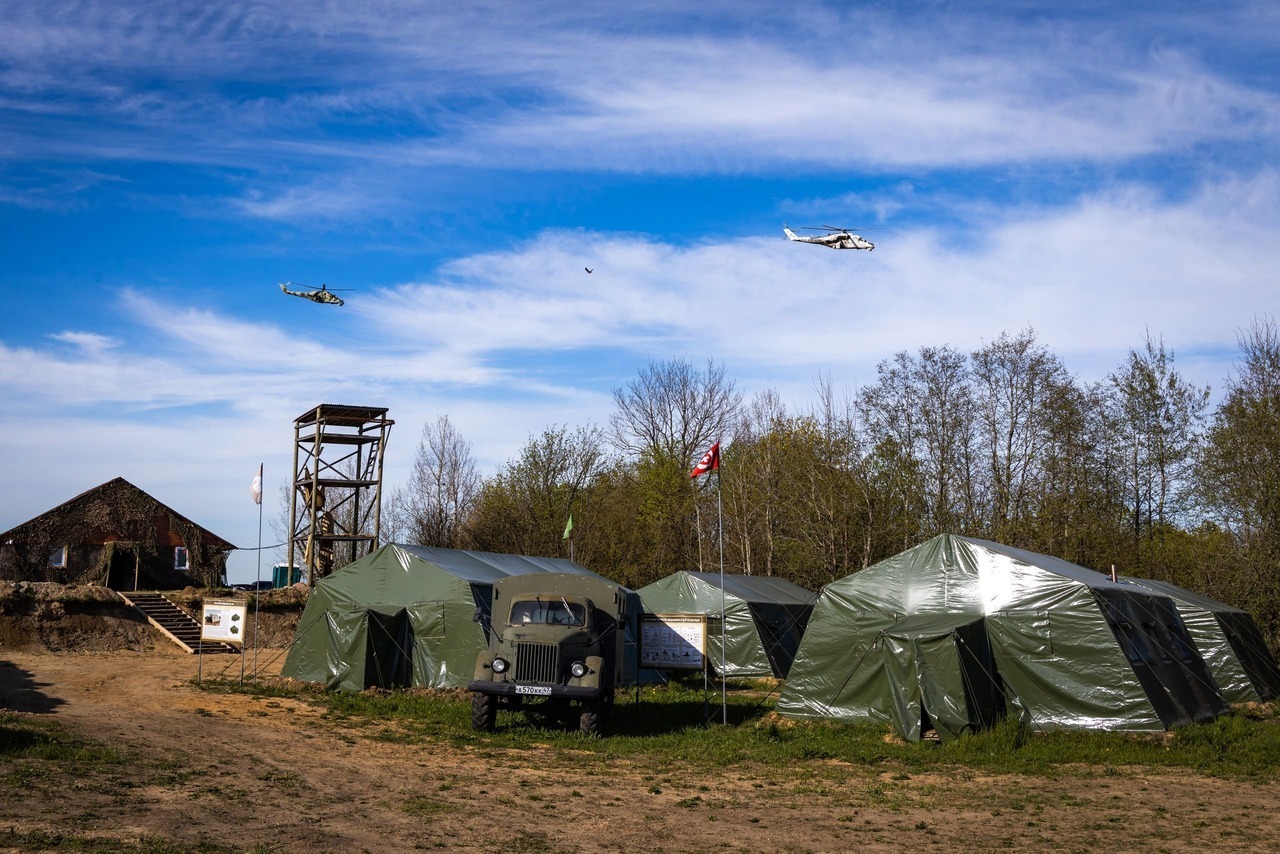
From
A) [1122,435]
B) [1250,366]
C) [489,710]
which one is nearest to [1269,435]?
[1250,366]

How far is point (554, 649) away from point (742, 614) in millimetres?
11983

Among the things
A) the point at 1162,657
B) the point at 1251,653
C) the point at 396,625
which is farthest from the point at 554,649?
the point at 1251,653

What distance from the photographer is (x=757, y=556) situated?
4338 centimetres

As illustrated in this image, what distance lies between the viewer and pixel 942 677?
16953 millimetres

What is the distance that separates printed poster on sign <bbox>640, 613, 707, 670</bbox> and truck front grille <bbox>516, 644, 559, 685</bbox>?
2.04 m

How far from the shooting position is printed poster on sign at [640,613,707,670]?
19.1m

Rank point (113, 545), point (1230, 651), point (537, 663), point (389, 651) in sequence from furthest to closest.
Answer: point (113, 545) → point (1230, 651) → point (389, 651) → point (537, 663)

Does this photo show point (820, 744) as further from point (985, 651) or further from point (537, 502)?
point (537, 502)

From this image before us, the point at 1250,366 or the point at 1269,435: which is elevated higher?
the point at 1250,366

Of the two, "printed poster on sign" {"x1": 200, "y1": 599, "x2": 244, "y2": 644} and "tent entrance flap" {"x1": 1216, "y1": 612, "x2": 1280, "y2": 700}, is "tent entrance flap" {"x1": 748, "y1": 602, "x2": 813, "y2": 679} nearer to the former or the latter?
"tent entrance flap" {"x1": 1216, "y1": 612, "x2": 1280, "y2": 700}

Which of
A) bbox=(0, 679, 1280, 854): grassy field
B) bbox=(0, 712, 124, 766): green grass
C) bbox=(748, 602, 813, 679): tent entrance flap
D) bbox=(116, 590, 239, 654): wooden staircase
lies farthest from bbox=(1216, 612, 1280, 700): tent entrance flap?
bbox=(116, 590, 239, 654): wooden staircase

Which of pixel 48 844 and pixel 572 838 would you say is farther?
pixel 572 838

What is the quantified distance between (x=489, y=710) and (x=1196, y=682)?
41.5ft

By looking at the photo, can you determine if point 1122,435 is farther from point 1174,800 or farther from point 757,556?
point 1174,800
